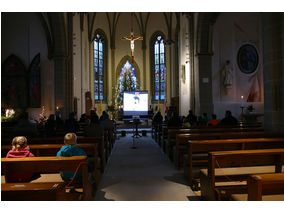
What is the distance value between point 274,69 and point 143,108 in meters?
4.69

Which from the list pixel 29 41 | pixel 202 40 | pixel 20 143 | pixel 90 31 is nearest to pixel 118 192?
pixel 20 143

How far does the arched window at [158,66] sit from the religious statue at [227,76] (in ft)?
30.7

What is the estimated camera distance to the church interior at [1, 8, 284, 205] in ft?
9.45

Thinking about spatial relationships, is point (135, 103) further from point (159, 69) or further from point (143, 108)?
point (159, 69)

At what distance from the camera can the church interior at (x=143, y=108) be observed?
2.88m

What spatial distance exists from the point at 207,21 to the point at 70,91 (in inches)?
275

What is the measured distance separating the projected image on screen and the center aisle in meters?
3.00

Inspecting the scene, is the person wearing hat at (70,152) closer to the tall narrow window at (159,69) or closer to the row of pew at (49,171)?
the row of pew at (49,171)

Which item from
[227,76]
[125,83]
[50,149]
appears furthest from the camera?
[125,83]

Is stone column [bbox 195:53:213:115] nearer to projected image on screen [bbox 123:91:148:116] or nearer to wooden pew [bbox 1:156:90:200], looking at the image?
projected image on screen [bbox 123:91:148:116]

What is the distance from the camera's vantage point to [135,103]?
9195mm

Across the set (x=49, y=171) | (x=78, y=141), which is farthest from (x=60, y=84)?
(x=49, y=171)

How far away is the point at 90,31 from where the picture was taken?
61.2ft

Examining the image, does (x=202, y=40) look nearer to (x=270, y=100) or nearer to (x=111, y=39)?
(x=270, y=100)
